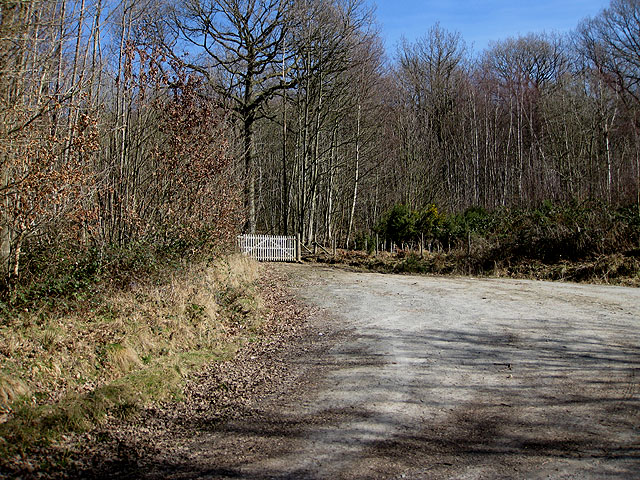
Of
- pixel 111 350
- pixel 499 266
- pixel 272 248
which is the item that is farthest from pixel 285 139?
pixel 111 350

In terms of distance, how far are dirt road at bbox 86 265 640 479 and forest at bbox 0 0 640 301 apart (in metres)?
4.51

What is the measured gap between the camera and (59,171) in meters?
8.55

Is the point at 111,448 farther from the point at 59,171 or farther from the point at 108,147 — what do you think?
the point at 108,147

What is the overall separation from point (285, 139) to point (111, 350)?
20.2 meters

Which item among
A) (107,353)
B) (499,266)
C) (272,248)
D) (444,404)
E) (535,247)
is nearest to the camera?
(444,404)

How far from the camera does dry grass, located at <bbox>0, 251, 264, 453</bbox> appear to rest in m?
5.91

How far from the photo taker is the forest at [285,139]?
28.4 feet

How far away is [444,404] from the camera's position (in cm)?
609

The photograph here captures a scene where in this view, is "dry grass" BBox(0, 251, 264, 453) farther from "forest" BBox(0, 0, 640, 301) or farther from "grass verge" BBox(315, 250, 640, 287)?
"grass verge" BBox(315, 250, 640, 287)

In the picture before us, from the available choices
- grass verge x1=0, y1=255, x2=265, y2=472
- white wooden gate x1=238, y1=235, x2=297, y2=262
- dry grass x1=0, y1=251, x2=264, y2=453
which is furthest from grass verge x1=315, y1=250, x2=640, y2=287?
dry grass x1=0, y1=251, x2=264, y2=453

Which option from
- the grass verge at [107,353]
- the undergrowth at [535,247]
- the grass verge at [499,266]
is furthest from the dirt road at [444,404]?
the undergrowth at [535,247]

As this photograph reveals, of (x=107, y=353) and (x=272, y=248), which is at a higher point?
(x=272, y=248)

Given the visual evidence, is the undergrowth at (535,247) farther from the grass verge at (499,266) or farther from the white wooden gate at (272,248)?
the white wooden gate at (272,248)

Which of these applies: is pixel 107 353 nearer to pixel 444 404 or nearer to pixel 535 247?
pixel 444 404
